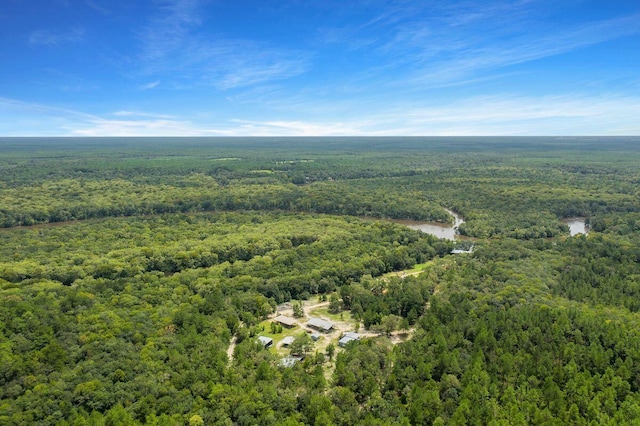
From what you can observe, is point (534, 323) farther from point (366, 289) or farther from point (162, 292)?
point (162, 292)

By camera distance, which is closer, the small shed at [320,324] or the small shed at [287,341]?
the small shed at [287,341]

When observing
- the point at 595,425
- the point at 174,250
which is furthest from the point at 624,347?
the point at 174,250

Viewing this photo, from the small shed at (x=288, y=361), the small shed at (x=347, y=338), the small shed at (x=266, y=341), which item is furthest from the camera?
the small shed at (x=347, y=338)

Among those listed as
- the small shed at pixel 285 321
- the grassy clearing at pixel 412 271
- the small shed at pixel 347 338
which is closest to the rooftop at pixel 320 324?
the small shed at pixel 285 321

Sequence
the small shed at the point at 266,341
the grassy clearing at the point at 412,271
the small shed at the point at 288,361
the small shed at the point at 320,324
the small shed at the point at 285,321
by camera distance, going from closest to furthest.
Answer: the small shed at the point at 288,361
the small shed at the point at 266,341
the small shed at the point at 320,324
the small shed at the point at 285,321
the grassy clearing at the point at 412,271

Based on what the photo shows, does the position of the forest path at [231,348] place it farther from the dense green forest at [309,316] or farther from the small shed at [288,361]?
the small shed at [288,361]

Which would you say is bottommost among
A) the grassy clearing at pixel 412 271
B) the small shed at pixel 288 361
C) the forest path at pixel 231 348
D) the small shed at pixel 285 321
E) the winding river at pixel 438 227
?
the winding river at pixel 438 227
